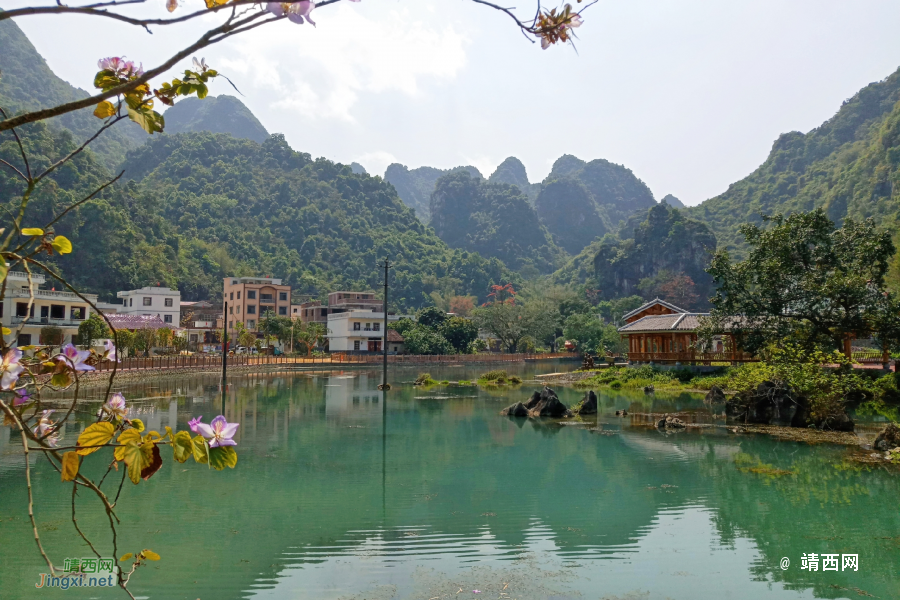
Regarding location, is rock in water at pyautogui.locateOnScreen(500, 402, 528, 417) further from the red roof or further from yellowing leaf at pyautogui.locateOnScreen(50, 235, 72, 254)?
the red roof

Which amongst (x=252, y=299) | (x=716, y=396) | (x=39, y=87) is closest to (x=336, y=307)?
(x=252, y=299)

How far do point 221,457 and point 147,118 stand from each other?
0.95m

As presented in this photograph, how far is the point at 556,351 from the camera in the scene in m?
52.3

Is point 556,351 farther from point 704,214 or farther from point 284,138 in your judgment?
point 284,138

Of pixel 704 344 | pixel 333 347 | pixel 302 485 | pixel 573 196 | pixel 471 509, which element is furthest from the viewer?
pixel 573 196

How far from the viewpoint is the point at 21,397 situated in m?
1.66

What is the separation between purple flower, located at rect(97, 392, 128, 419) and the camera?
1608 mm

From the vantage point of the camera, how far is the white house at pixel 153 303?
138 ft

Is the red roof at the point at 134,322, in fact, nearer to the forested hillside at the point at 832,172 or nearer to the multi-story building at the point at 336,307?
the multi-story building at the point at 336,307

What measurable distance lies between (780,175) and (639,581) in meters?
84.6

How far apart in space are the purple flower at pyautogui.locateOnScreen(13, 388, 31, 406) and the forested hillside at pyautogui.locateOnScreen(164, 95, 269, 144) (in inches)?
5489

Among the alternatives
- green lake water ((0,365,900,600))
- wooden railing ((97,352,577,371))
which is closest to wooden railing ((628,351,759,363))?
green lake water ((0,365,900,600))

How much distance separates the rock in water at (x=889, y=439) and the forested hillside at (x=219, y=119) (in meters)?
135

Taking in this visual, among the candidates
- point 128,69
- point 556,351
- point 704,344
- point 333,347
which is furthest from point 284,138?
point 128,69
